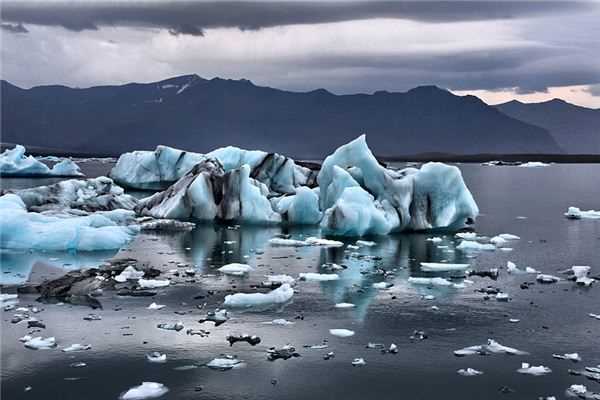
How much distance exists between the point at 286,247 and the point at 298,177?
54.4 ft

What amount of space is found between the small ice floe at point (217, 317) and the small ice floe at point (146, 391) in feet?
10.0

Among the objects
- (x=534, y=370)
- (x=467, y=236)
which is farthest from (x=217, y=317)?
(x=467, y=236)

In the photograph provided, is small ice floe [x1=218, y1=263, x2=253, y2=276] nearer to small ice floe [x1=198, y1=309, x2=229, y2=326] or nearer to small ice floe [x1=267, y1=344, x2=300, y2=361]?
small ice floe [x1=198, y1=309, x2=229, y2=326]

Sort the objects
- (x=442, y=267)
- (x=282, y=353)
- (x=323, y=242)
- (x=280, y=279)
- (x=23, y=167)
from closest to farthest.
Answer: (x=282, y=353)
(x=280, y=279)
(x=442, y=267)
(x=323, y=242)
(x=23, y=167)

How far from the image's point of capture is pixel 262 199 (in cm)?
2914

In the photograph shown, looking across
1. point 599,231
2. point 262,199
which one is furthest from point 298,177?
point 599,231

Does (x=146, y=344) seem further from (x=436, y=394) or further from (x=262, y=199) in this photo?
(x=262, y=199)

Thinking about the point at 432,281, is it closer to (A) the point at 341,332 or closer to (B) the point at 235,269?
(B) the point at 235,269

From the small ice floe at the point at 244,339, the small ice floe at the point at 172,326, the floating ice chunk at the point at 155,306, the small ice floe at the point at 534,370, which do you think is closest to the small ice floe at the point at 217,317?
the small ice floe at the point at 172,326

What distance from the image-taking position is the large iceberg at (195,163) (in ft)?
120

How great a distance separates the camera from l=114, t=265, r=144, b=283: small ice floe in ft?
55.2

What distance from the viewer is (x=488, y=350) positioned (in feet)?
39.1

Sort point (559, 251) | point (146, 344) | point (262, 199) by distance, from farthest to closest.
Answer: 1. point (262, 199)
2. point (559, 251)
3. point (146, 344)

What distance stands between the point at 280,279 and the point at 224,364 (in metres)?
5.97
